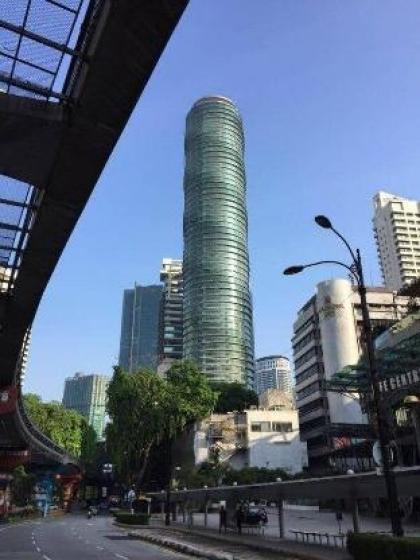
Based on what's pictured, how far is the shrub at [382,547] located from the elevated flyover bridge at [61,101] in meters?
10.6

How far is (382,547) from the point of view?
13.4m

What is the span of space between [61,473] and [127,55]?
10178 cm

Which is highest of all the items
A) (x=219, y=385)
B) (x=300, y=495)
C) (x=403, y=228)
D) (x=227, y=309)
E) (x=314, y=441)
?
(x=403, y=228)

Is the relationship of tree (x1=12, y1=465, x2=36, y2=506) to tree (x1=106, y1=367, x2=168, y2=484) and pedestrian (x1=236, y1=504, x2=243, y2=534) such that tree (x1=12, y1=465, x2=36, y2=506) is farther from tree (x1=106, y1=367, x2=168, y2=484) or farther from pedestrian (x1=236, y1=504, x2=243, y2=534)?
pedestrian (x1=236, y1=504, x2=243, y2=534)

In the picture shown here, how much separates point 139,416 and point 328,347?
46359 mm

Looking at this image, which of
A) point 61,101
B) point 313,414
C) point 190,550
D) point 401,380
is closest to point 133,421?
point 401,380

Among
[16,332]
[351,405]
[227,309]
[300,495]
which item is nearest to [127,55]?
[16,332]

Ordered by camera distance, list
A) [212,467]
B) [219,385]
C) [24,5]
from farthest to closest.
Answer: [219,385], [212,467], [24,5]

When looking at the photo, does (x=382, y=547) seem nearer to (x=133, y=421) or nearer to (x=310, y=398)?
(x=133, y=421)

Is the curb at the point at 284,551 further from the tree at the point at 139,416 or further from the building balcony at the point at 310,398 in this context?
the building balcony at the point at 310,398

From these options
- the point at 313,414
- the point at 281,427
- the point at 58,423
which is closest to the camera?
the point at 281,427

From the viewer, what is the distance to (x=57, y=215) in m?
13.4

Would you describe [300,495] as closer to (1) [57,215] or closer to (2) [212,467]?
(1) [57,215]

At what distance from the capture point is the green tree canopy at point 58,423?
109062 millimetres
